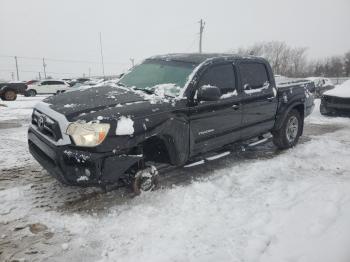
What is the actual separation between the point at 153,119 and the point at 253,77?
243 cm

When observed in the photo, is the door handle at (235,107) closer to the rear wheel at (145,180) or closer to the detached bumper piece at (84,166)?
the rear wheel at (145,180)

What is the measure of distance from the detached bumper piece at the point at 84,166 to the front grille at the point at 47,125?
115 mm

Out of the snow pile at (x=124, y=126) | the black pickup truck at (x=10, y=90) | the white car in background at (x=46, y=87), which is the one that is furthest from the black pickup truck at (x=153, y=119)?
the white car in background at (x=46, y=87)

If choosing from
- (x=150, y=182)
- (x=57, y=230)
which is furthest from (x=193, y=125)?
(x=57, y=230)

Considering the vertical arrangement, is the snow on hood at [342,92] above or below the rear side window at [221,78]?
below

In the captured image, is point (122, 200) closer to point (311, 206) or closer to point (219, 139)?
point (219, 139)

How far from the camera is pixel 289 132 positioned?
7.24 metres

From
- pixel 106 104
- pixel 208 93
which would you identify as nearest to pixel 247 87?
pixel 208 93

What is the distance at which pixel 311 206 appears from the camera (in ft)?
14.3

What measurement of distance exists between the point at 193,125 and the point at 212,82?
757 millimetres

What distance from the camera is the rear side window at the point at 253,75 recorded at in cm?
584

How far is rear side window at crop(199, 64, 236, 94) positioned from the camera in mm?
5180

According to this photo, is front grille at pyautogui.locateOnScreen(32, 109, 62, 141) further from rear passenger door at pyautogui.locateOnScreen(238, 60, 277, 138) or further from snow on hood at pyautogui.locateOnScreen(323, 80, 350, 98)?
snow on hood at pyautogui.locateOnScreen(323, 80, 350, 98)

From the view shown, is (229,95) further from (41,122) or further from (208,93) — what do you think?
(41,122)
